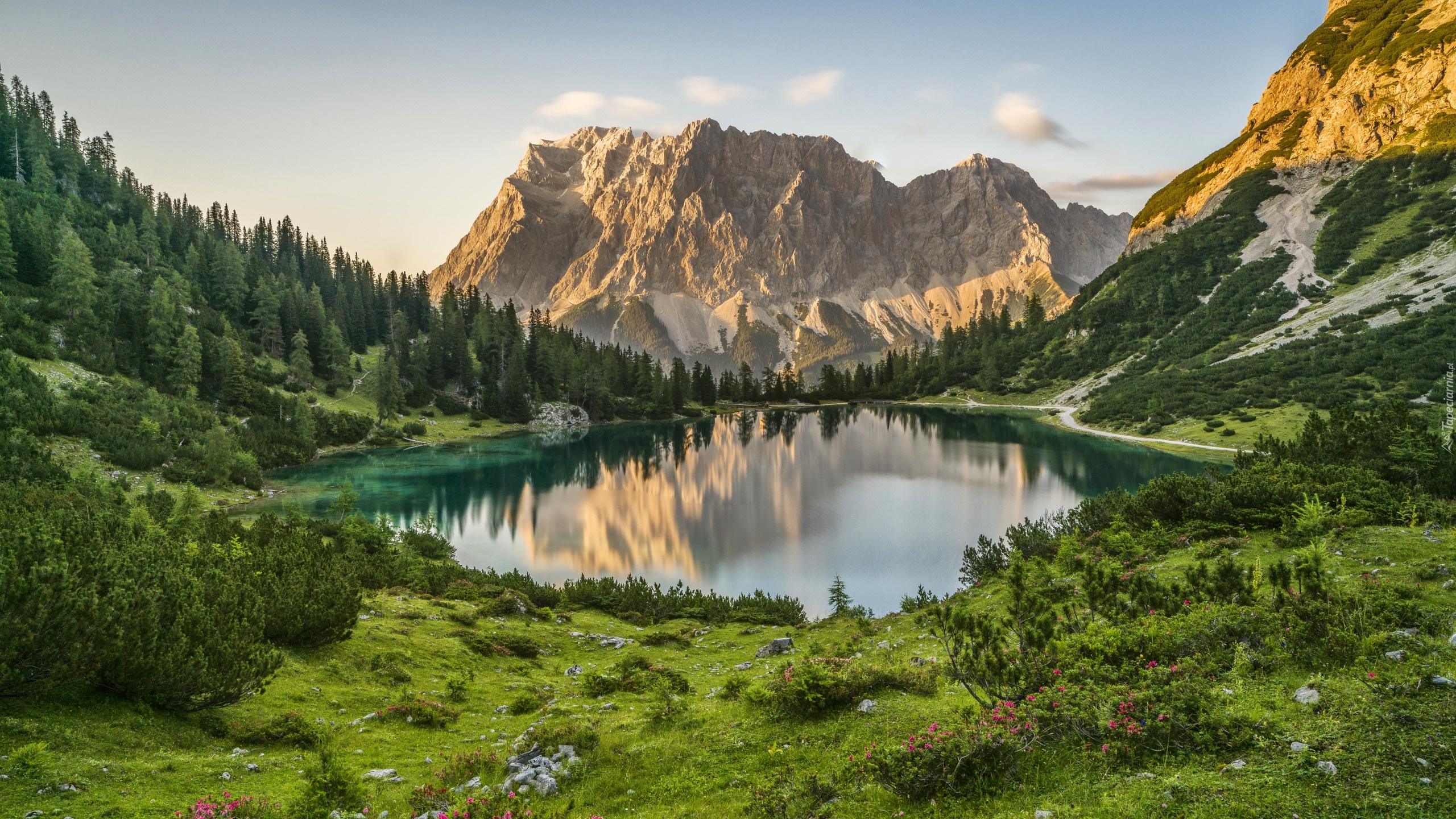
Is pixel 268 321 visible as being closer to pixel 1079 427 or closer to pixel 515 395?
pixel 515 395

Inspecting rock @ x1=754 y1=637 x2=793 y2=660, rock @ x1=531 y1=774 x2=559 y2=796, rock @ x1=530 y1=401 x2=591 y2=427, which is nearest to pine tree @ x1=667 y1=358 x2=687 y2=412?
rock @ x1=530 y1=401 x2=591 y2=427

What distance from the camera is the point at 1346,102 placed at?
13600 cm

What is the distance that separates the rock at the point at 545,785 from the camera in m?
→ 8.49

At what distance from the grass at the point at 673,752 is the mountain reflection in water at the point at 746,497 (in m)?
17.3

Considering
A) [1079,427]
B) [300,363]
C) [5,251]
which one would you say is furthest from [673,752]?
[300,363]

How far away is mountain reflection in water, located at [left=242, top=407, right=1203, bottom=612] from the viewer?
34844mm

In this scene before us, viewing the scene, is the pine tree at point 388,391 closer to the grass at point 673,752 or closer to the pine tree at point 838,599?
the pine tree at point 838,599

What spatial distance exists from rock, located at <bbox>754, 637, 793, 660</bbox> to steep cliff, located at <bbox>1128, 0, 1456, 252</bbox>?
17160 centimetres

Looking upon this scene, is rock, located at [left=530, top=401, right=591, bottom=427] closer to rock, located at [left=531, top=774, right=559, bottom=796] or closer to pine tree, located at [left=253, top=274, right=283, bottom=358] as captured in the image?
pine tree, located at [left=253, top=274, right=283, bottom=358]

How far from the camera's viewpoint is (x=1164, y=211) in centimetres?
17262

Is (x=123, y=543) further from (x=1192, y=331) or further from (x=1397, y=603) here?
(x=1192, y=331)

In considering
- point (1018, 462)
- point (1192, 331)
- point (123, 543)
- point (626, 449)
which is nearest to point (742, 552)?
point (123, 543)

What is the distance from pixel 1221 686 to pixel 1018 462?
63.9 m

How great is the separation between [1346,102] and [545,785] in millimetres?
199626
